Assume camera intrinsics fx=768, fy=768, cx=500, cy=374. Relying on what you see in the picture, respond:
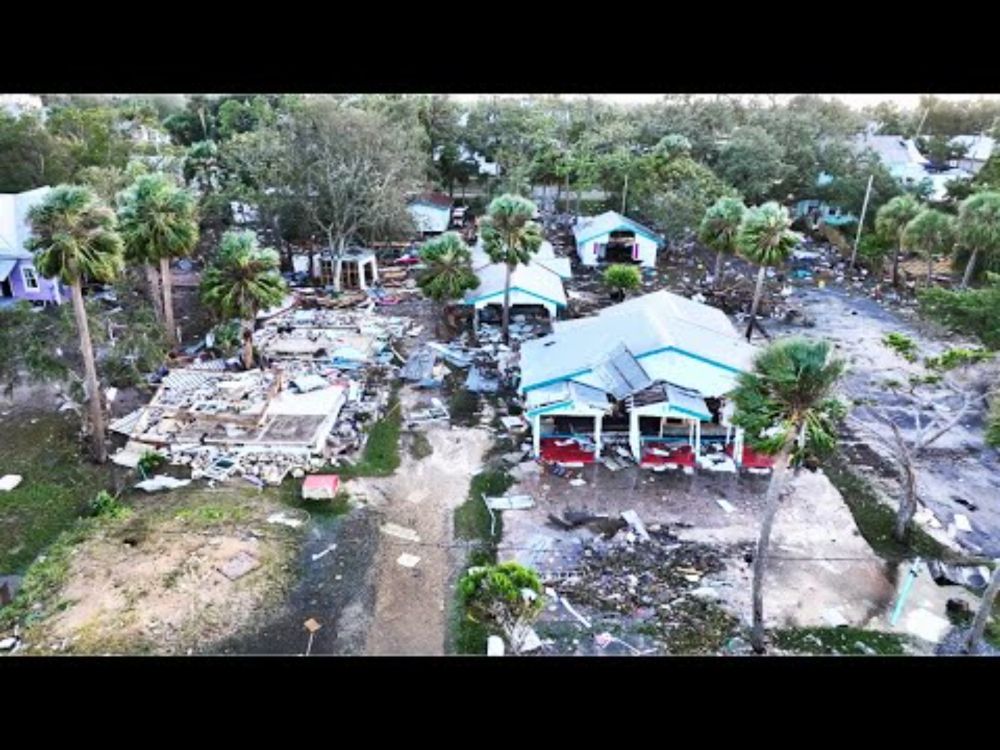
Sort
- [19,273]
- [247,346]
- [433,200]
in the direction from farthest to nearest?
[433,200] → [19,273] → [247,346]

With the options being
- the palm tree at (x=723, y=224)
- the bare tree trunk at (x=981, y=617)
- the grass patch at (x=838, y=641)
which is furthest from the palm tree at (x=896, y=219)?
the grass patch at (x=838, y=641)

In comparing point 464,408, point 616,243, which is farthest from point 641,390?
point 616,243

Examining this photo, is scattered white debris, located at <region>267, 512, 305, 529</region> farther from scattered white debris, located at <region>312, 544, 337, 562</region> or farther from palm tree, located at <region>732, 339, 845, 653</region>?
palm tree, located at <region>732, 339, 845, 653</region>

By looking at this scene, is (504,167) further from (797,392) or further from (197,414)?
(797,392)

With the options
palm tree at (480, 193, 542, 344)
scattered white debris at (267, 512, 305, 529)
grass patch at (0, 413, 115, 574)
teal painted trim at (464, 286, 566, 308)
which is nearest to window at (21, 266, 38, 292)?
grass patch at (0, 413, 115, 574)

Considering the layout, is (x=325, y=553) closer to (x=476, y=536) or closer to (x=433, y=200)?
(x=476, y=536)
